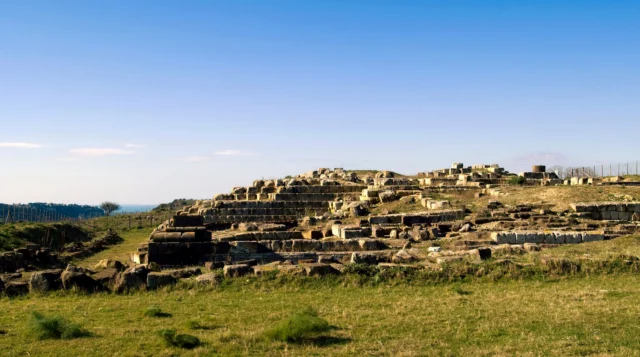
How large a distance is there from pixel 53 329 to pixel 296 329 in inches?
137

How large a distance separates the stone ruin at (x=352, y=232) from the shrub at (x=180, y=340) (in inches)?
206

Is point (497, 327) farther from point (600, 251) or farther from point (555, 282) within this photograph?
point (600, 251)

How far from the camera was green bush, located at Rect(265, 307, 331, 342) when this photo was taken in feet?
26.0

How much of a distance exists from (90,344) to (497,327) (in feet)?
18.5

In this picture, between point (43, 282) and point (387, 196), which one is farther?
point (387, 196)

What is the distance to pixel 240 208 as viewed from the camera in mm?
32781

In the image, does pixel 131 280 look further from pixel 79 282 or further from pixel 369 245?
pixel 369 245

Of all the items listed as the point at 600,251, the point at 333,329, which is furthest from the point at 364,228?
the point at 333,329

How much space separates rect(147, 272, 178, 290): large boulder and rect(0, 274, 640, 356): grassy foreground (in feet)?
1.29

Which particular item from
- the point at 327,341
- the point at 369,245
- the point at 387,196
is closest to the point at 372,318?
the point at 327,341

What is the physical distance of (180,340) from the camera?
7.80 metres

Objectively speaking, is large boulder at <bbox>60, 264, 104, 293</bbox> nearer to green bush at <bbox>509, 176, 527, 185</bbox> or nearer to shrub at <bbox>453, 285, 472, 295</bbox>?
shrub at <bbox>453, 285, 472, 295</bbox>

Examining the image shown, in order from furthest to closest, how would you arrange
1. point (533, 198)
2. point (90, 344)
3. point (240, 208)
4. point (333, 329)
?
point (240, 208) → point (533, 198) → point (333, 329) → point (90, 344)

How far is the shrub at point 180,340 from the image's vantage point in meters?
7.78
